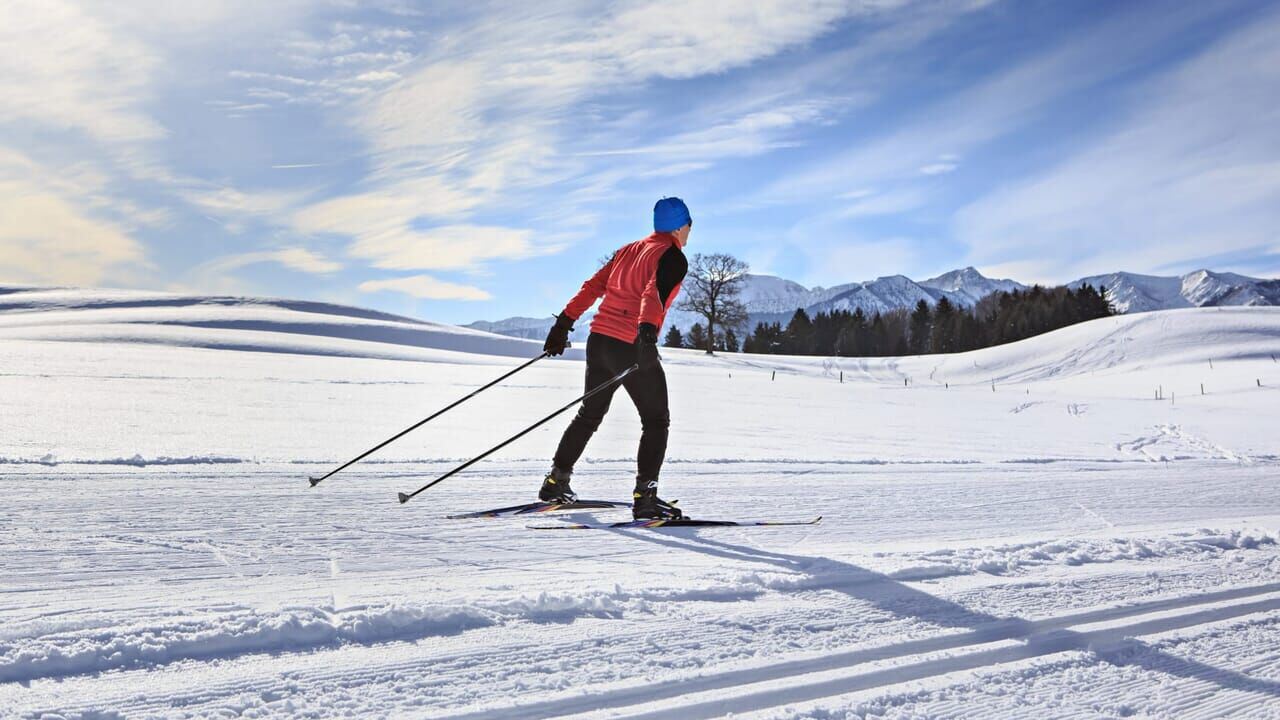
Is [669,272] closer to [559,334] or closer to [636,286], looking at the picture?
[636,286]

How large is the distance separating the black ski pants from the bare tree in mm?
54280

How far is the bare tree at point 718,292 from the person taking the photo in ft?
195

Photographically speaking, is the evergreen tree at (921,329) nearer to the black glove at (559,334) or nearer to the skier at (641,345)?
the black glove at (559,334)

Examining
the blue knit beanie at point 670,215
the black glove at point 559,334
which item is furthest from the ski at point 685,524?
the blue knit beanie at point 670,215

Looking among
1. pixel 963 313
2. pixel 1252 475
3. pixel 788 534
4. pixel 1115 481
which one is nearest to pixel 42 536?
pixel 788 534

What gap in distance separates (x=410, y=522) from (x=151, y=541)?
119cm

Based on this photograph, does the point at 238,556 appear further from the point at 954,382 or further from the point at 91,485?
the point at 954,382

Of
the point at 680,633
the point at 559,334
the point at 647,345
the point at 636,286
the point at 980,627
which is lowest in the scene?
the point at 980,627

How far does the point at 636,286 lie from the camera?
476cm

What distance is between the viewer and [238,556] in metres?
3.37

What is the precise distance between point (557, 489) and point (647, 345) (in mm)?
1225

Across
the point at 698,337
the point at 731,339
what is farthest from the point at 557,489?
the point at 698,337

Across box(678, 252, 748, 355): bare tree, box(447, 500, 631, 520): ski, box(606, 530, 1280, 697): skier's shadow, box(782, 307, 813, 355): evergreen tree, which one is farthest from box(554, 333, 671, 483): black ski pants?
box(782, 307, 813, 355): evergreen tree

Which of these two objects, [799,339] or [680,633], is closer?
[680,633]
